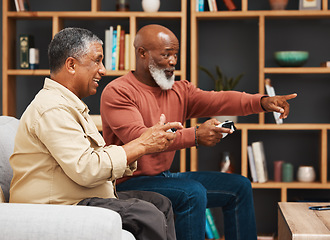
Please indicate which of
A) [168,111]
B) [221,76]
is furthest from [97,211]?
[221,76]

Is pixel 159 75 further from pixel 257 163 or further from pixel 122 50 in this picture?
pixel 257 163

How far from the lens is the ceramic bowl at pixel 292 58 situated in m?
3.06

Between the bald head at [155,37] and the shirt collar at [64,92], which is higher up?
the bald head at [155,37]

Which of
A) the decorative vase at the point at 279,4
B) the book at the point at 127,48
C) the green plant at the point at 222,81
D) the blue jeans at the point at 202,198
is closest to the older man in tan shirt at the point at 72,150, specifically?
the blue jeans at the point at 202,198

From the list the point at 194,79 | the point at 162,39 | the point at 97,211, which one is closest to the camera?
the point at 97,211

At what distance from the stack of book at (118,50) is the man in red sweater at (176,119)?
0.86 meters

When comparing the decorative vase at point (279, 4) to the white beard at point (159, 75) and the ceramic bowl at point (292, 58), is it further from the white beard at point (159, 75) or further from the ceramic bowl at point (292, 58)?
the white beard at point (159, 75)

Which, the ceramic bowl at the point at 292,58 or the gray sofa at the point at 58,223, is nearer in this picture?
the gray sofa at the point at 58,223

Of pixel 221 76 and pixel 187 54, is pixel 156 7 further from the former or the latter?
pixel 221 76

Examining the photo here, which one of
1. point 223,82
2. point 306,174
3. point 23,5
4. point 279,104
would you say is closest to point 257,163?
point 306,174

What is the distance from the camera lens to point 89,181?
136cm

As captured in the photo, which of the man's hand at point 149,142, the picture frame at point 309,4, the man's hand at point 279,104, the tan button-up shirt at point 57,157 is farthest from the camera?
the picture frame at point 309,4

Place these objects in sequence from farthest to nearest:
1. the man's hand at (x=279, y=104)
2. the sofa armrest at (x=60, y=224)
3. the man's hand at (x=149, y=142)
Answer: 1. the man's hand at (x=279, y=104)
2. the man's hand at (x=149, y=142)
3. the sofa armrest at (x=60, y=224)

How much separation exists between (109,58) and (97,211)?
2.02 metres
